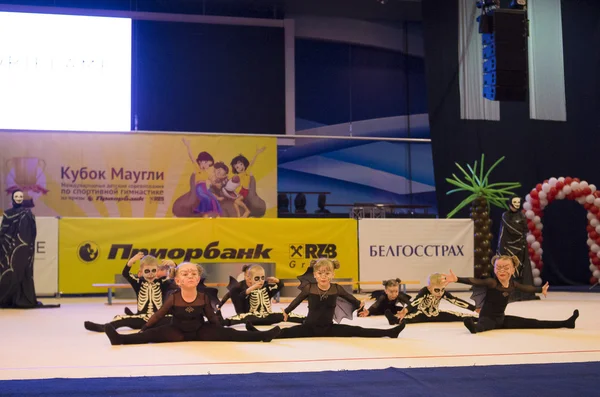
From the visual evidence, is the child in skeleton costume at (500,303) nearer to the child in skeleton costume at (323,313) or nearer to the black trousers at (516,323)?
the black trousers at (516,323)

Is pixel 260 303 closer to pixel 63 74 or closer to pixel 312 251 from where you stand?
pixel 312 251

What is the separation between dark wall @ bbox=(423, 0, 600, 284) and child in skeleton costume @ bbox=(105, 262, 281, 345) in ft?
33.0

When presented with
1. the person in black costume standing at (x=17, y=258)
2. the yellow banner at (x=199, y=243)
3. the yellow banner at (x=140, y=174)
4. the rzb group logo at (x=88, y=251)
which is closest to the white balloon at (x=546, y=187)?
the yellow banner at (x=199, y=243)

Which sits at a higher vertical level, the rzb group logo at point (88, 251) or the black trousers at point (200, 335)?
the rzb group logo at point (88, 251)

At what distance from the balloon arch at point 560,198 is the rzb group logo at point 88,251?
7.84m

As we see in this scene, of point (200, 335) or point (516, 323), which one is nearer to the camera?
point (200, 335)

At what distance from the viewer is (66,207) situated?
43.7 ft

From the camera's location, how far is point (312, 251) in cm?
1197

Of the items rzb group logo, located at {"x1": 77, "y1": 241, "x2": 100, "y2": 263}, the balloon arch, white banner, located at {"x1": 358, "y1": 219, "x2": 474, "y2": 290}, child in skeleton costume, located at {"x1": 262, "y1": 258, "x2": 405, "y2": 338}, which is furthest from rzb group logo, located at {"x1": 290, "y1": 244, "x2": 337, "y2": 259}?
child in skeleton costume, located at {"x1": 262, "y1": 258, "x2": 405, "y2": 338}

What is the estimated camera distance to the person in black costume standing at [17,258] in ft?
32.1

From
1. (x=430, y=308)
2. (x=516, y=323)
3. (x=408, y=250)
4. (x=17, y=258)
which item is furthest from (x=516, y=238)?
(x=17, y=258)

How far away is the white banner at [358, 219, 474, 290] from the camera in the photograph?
12.0 meters

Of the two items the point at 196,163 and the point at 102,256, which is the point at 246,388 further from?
the point at 196,163

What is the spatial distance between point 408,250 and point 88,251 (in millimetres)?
5163
